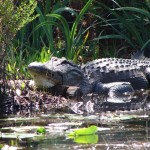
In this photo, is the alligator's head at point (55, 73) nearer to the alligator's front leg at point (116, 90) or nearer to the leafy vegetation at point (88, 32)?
the alligator's front leg at point (116, 90)

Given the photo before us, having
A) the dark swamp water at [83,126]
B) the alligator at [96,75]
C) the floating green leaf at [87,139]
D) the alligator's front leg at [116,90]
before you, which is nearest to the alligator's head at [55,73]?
the alligator at [96,75]

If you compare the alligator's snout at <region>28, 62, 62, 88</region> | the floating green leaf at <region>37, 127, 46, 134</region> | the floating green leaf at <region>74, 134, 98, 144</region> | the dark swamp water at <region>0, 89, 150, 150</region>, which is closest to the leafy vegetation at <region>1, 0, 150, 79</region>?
the alligator's snout at <region>28, 62, 62, 88</region>

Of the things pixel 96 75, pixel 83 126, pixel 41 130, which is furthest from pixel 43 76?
pixel 41 130

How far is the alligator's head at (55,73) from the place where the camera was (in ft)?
27.9

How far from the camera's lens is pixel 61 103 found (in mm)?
7875

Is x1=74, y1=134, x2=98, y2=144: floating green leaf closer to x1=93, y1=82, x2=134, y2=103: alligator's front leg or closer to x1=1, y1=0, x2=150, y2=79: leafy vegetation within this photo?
x1=93, y1=82, x2=134, y2=103: alligator's front leg

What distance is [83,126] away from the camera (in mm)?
6043

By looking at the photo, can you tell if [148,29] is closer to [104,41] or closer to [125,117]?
[104,41]

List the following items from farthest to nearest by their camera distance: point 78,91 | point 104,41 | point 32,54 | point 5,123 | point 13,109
Answer: point 104,41 < point 32,54 < point 78,91 < point 13,109 < point 5,123

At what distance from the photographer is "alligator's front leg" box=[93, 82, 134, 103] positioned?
28.1 ft

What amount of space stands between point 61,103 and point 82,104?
29 centimetres

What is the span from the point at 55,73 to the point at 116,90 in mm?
895


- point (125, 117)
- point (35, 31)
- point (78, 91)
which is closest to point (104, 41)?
point (35, 31)

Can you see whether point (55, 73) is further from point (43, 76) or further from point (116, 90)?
point (116, 90)
